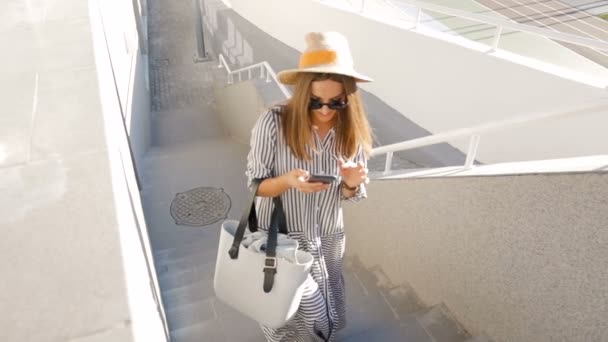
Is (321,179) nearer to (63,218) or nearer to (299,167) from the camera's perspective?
(299,167)

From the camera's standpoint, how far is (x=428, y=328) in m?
2.70

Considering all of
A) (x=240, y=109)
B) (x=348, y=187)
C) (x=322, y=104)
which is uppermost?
(x=322, y=104)

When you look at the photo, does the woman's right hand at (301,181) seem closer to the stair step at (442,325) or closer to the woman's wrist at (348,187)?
the woman's wrist at (348,187)

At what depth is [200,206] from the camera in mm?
5754

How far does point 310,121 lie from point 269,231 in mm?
528

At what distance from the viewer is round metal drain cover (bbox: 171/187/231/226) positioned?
5.48 m

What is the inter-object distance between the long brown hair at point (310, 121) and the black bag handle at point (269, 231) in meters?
0.26

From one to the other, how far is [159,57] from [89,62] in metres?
12.0

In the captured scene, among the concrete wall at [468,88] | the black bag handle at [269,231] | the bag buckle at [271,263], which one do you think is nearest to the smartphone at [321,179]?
the black bag handle at [269,231]

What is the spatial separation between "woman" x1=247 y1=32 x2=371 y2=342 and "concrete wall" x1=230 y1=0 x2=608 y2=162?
302 centimetres

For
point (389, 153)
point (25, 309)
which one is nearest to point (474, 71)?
point (389, 153)

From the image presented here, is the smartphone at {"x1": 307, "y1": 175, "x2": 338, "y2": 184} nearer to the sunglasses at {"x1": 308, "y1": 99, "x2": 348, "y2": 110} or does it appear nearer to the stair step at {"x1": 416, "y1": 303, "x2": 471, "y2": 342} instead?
the sunglasses at {"x1": 308, "y1": 99, "x2": 348, "y2": 110}

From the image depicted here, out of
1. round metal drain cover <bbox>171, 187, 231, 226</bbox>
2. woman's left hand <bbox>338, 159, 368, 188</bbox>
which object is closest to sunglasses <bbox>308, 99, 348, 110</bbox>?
woman's left hand <bbox>338, 159, 368, 188</bbox>

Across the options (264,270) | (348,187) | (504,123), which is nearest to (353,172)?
(348,187)
